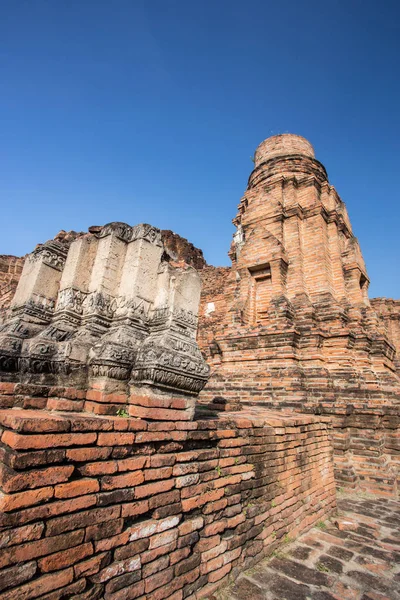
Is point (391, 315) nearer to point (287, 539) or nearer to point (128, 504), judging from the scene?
point (287, 539)

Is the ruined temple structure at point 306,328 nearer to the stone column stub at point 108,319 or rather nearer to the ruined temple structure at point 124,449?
the ruined temple structure at point 124,449

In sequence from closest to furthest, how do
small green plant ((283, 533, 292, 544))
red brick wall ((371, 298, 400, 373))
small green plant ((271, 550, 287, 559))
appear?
small green plant ((271, 550, 287, 559)) → small green plant ((283, 533, 292, 544)) → red brick wall ((371, 298, 400, 373))

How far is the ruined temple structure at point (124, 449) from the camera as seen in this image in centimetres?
166

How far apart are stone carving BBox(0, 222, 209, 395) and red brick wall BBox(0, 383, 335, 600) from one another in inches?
12.8

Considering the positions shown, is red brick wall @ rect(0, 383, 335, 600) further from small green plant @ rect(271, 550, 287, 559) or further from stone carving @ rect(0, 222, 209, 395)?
stone carving @ rect(0, 222, 209, 395)

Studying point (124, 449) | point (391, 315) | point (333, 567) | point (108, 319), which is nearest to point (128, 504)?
point (124, 449)

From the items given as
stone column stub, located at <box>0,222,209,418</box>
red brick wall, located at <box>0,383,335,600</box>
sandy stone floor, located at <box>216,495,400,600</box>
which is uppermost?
stone column stub, located at <box>0,222,209,418</box>

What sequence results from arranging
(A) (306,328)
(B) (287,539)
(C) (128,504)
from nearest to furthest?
(C) (128,504)
(B) (287,539)
(A) (306,328)

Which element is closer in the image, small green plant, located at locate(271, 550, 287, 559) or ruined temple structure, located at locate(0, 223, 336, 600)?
ruined temple structure, located at locate(0, 223, 336, 600)

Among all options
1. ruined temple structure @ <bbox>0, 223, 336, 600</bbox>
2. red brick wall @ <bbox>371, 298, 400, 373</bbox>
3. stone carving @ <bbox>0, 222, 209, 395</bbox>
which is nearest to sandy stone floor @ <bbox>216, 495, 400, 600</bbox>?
ruined temple structure @ <bbox>0, 223, 336, 600</bbox>

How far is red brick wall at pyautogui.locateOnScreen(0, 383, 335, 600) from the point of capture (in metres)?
1.59

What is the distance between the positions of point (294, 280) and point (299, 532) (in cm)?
599

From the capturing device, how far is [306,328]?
7441 millimetres

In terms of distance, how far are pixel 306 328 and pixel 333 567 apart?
502 centimetres
